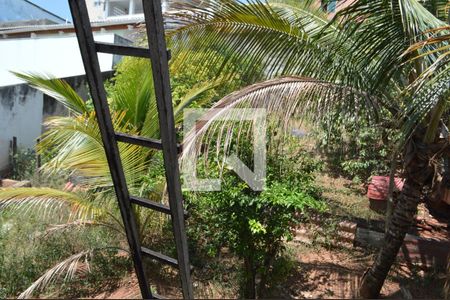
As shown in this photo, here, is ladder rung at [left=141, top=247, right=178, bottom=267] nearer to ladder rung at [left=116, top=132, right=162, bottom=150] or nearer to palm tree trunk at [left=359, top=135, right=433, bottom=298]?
ladder rung at [left=116, top=132, right=162, bottom=150]

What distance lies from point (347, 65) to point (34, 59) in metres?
10.7

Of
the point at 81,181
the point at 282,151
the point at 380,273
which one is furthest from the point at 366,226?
the point at 81,181

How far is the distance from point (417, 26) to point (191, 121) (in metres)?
1.81

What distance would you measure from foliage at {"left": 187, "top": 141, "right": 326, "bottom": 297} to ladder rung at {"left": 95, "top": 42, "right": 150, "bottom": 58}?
7.71 ft

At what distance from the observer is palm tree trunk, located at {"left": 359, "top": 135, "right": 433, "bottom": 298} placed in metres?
3.63

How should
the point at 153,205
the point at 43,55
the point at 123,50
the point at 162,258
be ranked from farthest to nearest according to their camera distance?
the point at 43,55
the point at 162,258
the point at 153,205
the point at 123,50

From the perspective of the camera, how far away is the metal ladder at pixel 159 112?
1608 mm

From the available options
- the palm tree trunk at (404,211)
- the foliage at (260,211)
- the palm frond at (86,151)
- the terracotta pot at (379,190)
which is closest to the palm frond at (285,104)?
the palm tree trunk at (404,211)

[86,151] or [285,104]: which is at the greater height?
[285,104]

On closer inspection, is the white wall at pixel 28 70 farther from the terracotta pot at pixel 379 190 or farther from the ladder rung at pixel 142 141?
the ladder rung at pixel 142 141

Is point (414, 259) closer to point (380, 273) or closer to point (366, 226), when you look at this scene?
point (366, 226)

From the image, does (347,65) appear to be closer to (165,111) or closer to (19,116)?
(165,111)

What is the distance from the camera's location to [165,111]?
5.77ft

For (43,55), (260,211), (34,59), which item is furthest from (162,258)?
(34,59)
